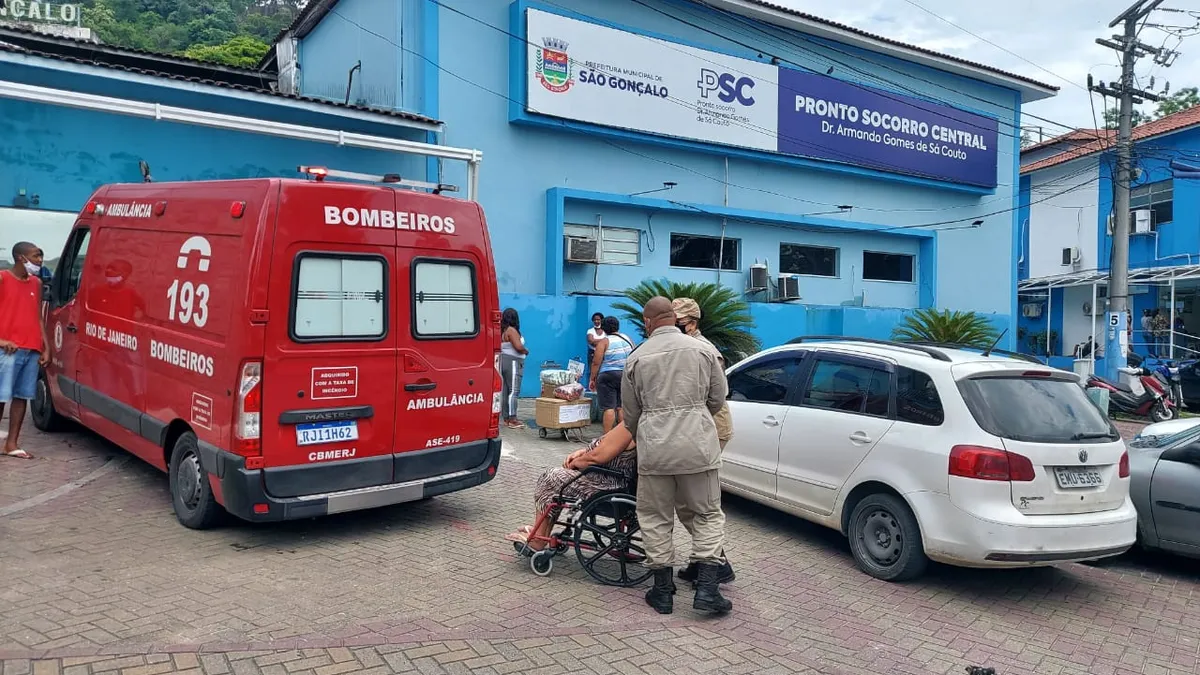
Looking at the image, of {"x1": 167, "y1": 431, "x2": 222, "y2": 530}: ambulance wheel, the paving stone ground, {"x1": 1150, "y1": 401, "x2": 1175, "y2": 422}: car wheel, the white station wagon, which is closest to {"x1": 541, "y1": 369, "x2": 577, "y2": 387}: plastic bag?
the paving stone ground

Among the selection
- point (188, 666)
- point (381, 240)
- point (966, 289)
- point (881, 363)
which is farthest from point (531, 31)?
point (966, 289)

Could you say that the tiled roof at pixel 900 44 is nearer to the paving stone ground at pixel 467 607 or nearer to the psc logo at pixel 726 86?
the psc logo at pixel 726 86

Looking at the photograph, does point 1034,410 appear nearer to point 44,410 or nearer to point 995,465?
point 995,465

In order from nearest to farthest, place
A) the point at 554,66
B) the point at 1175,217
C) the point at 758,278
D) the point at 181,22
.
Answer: the point at 554,66
the point at 758,278
the point at 1175,217
the point at 181,22

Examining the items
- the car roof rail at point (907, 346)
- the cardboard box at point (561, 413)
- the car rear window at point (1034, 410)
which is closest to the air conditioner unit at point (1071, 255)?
the cardboard box at point (561, 413)

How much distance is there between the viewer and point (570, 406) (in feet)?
32.0

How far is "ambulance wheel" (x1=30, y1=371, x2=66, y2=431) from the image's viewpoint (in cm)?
813

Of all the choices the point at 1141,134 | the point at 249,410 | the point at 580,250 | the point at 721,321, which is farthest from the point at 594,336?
the point at 1141,134

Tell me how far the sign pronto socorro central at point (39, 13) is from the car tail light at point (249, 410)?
30.1m

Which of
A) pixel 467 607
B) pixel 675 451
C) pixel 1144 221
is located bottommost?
pixel 467 607

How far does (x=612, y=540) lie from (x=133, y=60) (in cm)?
1287

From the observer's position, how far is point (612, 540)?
5.03 meters

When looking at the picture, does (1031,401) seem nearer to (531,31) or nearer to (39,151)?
(531,31)

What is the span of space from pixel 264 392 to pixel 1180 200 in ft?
90.3
